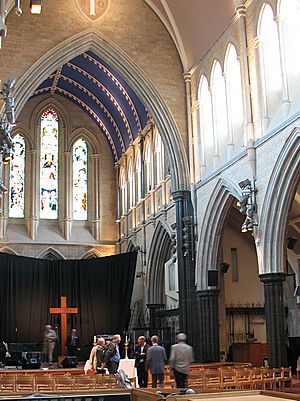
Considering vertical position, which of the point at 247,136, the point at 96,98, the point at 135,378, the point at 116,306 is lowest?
the point at 135,378

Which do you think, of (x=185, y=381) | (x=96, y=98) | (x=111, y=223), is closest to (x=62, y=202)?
(x=111, y=223)

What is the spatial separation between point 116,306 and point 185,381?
1734cm

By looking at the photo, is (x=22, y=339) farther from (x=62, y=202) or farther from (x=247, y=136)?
(x=247, y=136)

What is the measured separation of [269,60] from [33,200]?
16063 mm

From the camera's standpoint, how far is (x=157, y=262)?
2683 centimetres

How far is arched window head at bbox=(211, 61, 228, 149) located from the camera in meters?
20.5

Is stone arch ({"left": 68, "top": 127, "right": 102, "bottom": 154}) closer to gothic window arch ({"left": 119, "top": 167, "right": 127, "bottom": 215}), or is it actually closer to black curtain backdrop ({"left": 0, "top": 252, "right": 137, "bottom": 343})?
gothic window arch ({"left": 119, "top": 167, "right": 127, "bottom": 215})

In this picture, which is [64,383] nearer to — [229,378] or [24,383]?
[24,383]

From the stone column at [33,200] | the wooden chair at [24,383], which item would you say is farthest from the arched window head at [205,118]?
the wooden chair at [24,383]

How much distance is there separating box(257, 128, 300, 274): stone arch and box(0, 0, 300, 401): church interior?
4 cm

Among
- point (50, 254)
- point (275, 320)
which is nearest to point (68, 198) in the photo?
point (50, 254)

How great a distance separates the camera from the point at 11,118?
16.6 meters

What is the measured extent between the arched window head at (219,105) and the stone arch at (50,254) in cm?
1249

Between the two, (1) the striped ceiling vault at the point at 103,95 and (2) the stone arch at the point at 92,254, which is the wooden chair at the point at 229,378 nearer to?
(1) the striped ceiling vault at the point at 103,95
